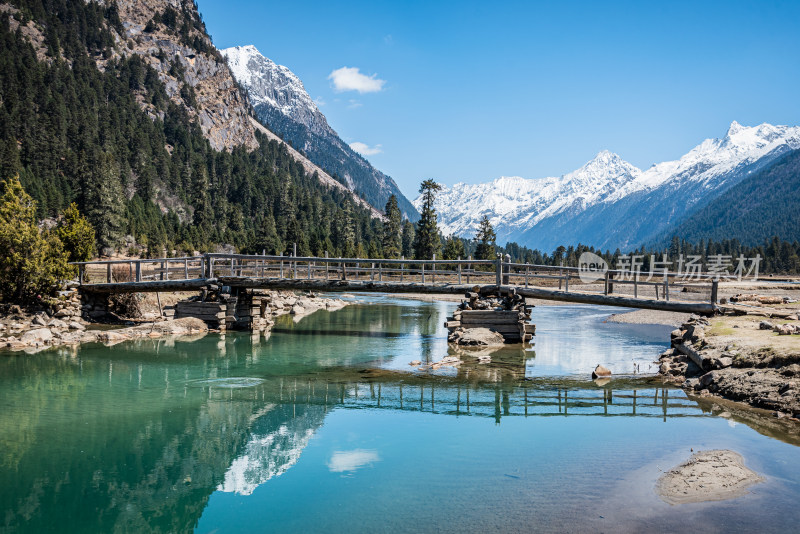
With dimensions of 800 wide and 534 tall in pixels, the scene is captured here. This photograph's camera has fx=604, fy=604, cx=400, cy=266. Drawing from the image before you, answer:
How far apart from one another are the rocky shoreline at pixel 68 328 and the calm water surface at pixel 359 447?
3.73m

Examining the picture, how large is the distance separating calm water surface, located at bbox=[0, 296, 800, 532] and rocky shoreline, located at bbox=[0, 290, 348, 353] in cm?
373

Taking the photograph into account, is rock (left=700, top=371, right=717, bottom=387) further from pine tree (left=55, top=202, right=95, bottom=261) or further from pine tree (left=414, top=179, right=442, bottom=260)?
pine tree (left=414, top=179, right=442, bottom=260)

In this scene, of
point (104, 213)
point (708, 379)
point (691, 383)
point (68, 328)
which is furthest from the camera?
point (104, 213)

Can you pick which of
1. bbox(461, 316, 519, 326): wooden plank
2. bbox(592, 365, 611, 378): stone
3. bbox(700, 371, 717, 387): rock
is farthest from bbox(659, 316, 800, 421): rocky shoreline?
bbox(461, 316, 519, 326): wooden plank

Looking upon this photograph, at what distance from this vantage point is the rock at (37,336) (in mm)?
27375

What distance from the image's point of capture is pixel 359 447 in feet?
44.1

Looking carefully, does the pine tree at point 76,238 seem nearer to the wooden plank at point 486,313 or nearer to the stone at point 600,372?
the wooden plank at point 486,313

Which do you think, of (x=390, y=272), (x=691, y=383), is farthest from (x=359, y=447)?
(x=390, y=272)

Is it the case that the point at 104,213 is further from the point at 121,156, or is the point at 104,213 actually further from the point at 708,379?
the point at 708,379

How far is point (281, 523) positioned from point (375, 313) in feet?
122

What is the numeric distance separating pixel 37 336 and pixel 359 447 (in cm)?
2135

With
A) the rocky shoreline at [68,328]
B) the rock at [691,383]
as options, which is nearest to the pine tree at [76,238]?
the rocky shoreline at [68,328]

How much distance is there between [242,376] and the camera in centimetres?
2134

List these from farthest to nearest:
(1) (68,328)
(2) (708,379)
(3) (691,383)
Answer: (1) (68,328) → (3) (691,383) → (2) (708,379)
